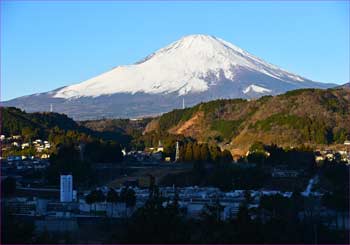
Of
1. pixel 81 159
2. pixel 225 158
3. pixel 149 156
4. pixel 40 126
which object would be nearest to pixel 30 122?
pixel 40 126

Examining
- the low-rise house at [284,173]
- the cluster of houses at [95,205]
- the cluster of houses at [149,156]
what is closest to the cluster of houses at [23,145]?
the cluster of houses at [149,156]

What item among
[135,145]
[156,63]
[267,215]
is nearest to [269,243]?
[267,215]

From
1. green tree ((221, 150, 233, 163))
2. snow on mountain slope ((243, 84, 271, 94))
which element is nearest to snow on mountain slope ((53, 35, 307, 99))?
snow on mountain slope ((243, 84, 271, 94))

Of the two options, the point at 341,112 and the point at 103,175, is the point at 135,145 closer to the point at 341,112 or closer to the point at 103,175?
the point at 341,112

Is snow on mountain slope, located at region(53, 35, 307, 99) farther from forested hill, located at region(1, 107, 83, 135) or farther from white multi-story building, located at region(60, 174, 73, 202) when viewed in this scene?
white multi-story building, located at region(60, 174, 73, 202)

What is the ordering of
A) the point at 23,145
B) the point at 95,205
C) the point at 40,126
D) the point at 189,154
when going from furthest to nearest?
the point at 40,126, the point at 23,145, the point at 189,154, the point at 95,205

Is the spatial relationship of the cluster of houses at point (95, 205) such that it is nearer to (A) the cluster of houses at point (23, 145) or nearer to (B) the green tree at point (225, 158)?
(B) the green tree at point (225, 158)

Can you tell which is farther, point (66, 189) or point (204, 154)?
point (204, 154)

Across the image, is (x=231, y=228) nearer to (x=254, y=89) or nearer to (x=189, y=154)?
(x=189, y=154)
